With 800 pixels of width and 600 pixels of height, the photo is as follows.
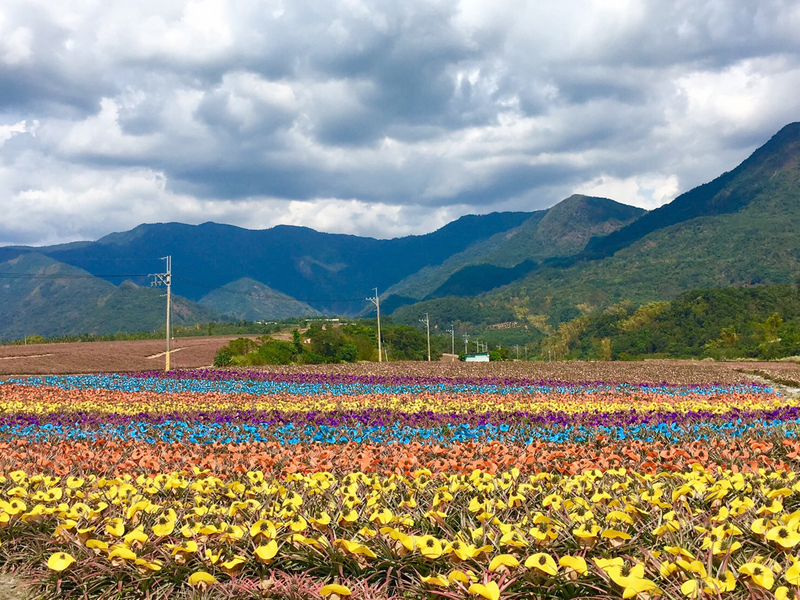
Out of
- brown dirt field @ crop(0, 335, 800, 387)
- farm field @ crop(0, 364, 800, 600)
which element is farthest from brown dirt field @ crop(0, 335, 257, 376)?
farm field @ crop(0, 364, 800, 600)

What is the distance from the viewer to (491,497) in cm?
493

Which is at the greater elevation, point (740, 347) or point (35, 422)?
point (35, 422)

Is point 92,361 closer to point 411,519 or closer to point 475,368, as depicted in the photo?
point 475,368

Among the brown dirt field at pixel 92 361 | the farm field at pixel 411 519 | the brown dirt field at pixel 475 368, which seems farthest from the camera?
the brown dirt field at pixel 92 361

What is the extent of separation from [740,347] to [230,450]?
212 ft

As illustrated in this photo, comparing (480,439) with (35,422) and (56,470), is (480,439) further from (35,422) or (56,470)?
(35,422)

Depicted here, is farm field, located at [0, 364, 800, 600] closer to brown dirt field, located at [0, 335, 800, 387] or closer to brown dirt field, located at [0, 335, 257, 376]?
brown dirt field, located at [0, 335, 800, 387]

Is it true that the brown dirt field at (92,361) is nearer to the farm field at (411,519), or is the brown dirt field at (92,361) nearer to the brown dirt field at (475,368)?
the brown dirt field at (475,368)

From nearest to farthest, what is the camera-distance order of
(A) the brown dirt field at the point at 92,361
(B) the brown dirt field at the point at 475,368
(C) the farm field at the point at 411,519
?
(C) the farm field at the point at 411,519
(B) the brown dirt field at the point at 475,368
(A) the brown dirt field at the point at 92,361

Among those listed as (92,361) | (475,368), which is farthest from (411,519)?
(92,361)

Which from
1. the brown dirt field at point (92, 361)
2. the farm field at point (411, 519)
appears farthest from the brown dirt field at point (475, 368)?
the farm field at point (411, 519)

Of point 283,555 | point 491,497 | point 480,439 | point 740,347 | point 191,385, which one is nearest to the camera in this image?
point 283,555

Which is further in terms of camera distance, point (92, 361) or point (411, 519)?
A: point (92, 361)

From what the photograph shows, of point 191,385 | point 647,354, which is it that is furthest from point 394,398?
point 647,354
